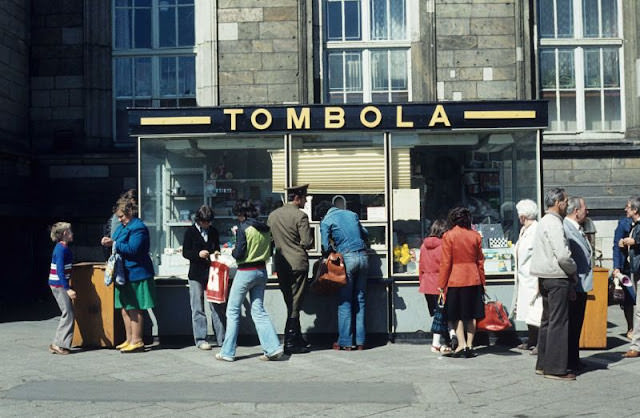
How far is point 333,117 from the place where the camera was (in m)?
10.3

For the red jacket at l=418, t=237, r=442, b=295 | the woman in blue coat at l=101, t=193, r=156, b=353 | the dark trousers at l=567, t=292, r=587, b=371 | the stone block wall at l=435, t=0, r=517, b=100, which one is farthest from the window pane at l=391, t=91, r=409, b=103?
the dark trousers at l=567, t=292, r=587, b=371

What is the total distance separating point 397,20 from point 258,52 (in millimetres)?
2733

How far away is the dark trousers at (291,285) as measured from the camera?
9570mm

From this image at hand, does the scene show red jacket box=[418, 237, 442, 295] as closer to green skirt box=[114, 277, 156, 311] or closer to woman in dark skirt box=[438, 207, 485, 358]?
woman in dark skirt box=[438, 207, 485, 358]

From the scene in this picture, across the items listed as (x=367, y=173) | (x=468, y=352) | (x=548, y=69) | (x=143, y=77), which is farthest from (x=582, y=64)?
(x=468, y=352)

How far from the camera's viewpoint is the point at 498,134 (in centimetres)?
1061

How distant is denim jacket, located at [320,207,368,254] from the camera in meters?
9.77

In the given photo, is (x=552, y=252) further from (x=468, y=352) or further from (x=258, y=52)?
(x=258, y=52)

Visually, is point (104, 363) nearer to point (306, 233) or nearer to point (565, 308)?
point (306, 233)

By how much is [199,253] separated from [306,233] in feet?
4.42

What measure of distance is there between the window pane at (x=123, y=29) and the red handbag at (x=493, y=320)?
9515mm

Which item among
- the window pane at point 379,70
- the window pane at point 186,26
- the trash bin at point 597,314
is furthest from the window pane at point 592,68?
the window pane at point 186,26

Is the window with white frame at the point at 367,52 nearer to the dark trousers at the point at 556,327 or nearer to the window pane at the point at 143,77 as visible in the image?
the window pane at the point at 143,77

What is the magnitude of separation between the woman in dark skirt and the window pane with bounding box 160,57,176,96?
8404 mm
